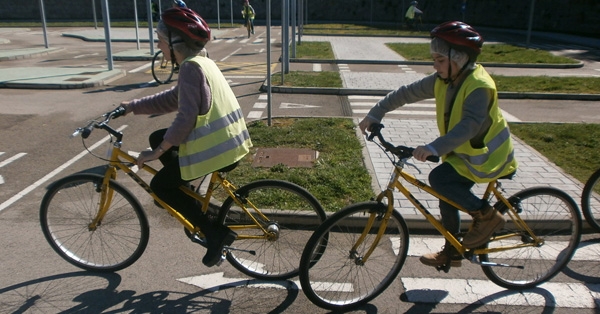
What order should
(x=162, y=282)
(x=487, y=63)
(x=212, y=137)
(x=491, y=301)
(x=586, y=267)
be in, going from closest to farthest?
(x=212, y=137) < (x=491, y=301) < (x=162, y=282) < (x=586, y=267) < (x=487, y=63)

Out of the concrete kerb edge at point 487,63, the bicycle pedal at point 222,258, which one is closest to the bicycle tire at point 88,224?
the bicycle pedal at point 222,258

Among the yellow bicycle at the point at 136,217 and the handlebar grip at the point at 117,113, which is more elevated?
the handlebar grip at the point at 117,113

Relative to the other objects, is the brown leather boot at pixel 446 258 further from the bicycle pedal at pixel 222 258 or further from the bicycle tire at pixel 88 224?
the bicycle tire at pixel 88 224

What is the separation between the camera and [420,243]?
14.8ft

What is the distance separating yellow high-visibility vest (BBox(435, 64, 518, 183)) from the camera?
3174mm

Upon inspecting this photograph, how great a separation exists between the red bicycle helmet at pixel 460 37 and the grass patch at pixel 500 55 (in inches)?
581

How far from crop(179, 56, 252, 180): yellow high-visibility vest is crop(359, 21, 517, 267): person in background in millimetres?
913

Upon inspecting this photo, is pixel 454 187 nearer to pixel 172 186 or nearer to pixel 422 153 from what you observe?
pixel 422 153

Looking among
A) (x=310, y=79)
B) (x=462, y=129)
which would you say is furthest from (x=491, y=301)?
(x=310, y=79)

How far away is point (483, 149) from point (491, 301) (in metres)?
1.19

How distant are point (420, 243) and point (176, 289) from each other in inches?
83.7

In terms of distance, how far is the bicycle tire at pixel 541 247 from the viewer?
12.1 feet

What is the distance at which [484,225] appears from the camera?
3396 millimetres

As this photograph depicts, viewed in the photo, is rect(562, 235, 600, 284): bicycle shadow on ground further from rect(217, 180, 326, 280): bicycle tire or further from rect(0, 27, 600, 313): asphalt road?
rect(217, 180, 326, 280): bicycle tire
